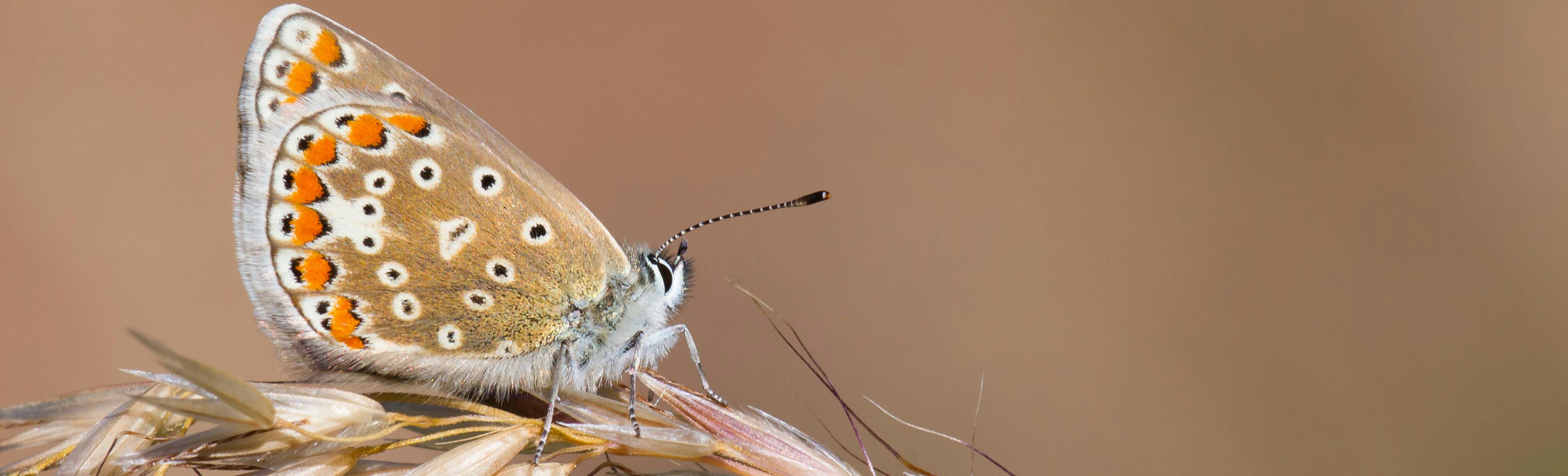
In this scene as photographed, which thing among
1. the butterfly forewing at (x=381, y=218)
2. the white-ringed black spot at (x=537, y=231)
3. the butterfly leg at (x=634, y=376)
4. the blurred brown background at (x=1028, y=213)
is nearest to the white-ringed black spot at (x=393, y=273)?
the butterfly forewing at (x=381, y=218)

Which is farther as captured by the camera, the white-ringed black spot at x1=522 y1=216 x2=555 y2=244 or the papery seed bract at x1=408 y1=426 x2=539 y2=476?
the white-ringed black spot at x1=522 y1=216 x2=555 y2=244

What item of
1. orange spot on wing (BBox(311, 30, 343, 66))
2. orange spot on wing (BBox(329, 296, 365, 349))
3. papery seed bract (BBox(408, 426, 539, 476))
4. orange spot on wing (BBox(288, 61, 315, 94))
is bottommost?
papery seed bract (BBox(408, 426, 539, 476))

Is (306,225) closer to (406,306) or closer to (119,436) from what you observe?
(406,306)

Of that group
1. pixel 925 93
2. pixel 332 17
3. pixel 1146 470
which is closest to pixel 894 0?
pixel 925 93

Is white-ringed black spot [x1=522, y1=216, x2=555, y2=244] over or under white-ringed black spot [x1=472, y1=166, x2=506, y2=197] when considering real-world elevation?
under

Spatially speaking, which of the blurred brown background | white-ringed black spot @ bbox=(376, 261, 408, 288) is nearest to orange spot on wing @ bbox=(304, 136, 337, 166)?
white-ringed black spot @ bbox=(376, 261, 408, 288)

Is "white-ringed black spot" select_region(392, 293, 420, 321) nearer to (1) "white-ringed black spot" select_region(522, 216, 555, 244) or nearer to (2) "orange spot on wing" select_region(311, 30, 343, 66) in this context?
(1) "white-ringed black spot" select_region(522, 216, 555, 244)

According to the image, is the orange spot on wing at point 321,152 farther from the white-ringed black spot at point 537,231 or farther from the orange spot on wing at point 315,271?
the white-ringed black spot at point 537,231
